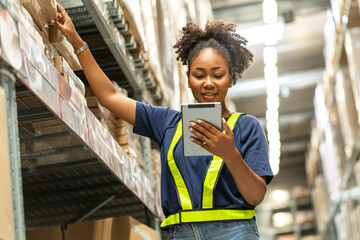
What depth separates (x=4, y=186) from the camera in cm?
198

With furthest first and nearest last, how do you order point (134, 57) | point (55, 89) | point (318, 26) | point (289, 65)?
1. point (289, 65)
2. point (318, 26)
3. point (134, 57)
4. point (55, 89)

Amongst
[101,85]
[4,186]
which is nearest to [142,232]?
[101,85]

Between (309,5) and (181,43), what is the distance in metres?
9.60

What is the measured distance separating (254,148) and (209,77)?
1.20 feet

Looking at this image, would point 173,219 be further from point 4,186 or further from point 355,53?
point 355,53

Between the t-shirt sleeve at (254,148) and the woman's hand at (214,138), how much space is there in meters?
0.22

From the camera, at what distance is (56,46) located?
10.2ft

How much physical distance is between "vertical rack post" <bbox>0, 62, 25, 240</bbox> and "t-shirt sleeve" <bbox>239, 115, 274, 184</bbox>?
93cm

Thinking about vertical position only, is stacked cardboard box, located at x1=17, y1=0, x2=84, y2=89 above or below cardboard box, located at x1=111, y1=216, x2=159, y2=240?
above

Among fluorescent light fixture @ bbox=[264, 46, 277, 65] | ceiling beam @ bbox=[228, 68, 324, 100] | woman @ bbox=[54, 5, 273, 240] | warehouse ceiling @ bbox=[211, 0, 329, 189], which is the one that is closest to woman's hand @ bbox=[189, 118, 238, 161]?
woman @ bbox=[54, 5, 273, 240]

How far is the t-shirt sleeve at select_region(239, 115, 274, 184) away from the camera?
2.58m

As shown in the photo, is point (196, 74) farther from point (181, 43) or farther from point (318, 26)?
point (318, 26)

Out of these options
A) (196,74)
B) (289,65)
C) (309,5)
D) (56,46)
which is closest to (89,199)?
(56,46)

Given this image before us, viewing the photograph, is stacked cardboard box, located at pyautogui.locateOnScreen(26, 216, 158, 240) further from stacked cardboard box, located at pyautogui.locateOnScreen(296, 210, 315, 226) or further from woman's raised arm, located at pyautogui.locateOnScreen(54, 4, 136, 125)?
stacked cardboard box, located at pyautogui.locateOnScreen(296, 210, 315, 226)
